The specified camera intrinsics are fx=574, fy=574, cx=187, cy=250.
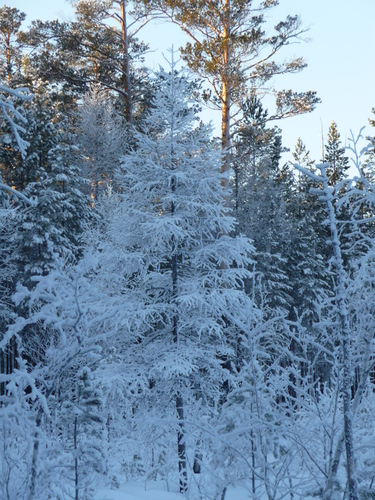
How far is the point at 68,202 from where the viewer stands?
22.8 metres

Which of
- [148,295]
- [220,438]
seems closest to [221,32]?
[148,295]

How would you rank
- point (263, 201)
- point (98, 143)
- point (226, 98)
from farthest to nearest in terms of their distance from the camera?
1. point (263, 201)
2. point (98, 143)
3. point (226, 98)

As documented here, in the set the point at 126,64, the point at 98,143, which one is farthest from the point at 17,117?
the point at 126,64

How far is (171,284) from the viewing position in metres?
13.1

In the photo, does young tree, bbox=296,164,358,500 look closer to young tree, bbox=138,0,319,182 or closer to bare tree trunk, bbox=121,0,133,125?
young tree, bbox=138,0,319,182

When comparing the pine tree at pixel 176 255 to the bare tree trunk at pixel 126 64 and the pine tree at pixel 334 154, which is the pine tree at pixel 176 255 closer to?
the bare tree trunk at pixel 126 64

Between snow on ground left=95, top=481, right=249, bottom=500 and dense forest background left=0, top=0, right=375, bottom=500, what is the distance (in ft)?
1.16

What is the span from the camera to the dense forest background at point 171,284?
5594mm

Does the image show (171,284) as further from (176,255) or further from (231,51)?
(231,51)

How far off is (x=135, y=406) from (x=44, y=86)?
57.2 ft

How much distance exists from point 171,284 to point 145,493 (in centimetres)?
442

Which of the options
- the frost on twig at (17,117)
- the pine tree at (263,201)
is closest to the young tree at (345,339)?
the frost on twig at (17,117)

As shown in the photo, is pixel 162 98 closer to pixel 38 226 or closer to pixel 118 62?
pixel 38 226

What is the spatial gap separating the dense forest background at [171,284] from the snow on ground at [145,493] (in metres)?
0.35
